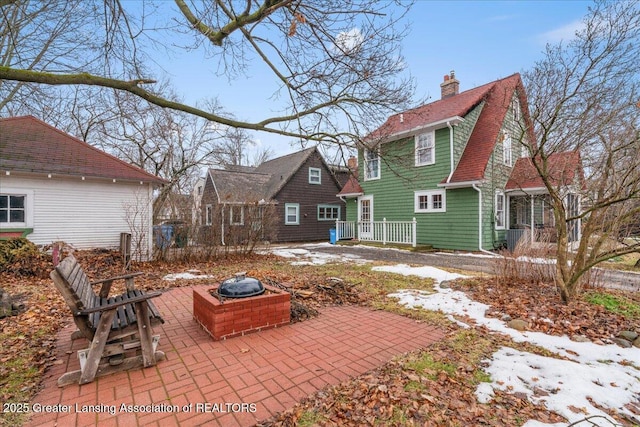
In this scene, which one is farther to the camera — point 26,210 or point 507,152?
point 507,152

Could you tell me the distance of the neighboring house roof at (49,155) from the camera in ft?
29.7

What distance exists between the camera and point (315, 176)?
20500mm

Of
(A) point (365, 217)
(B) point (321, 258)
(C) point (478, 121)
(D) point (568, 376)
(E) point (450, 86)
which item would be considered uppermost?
(E) point (450, 86)

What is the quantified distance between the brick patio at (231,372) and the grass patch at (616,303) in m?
3.03

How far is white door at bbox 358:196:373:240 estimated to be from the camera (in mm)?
15818

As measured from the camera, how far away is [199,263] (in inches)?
373

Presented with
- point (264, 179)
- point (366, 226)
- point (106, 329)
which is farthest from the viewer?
point (264, 179)

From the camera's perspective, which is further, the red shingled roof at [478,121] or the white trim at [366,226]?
the white trim at [366,226]

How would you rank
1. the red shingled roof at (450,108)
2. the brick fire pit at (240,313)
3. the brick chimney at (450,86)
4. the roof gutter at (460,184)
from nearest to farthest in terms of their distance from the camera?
the brick fire pit at (240,313) → the roof gutter at (460,184) → the red shingled roof at (450,108) → the brick chimney at (450,86)

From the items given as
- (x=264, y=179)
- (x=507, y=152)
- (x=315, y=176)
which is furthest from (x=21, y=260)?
(x=507, y=152)

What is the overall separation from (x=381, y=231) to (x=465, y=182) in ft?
15.6

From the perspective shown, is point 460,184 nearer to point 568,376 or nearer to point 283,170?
point 568,376

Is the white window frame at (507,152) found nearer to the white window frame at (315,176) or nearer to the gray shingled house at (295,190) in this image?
the gray shingled house at (295,190)

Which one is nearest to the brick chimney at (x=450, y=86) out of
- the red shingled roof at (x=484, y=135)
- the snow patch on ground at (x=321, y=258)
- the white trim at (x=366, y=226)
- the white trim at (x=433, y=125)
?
the red shingled roof at (x=484, y=135)
